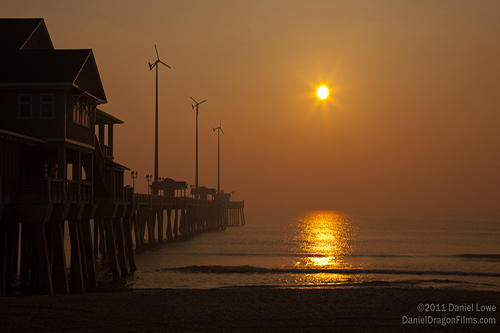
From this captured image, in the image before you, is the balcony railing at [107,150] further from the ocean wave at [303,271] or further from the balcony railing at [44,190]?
the balcony railing at [44,190]

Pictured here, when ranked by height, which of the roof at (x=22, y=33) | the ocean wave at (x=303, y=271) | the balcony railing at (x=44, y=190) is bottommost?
the ocean wave at (x=303, y=271)

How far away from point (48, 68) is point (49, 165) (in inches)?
206

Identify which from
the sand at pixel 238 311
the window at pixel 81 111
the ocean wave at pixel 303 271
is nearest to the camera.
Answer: the sand at pixel 238 311

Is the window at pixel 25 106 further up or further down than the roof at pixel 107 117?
further down

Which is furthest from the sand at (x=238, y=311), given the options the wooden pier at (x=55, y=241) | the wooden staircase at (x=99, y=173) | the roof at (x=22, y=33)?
the roof at (x=22, y=33)

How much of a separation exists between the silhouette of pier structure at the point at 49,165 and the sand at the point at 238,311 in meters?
3.11

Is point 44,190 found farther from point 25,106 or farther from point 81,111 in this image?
point 81,111

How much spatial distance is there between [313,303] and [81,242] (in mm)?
11201

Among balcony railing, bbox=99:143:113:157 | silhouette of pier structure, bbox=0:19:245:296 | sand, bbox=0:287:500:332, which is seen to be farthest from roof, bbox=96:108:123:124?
sand, bbox=0:287:500:332

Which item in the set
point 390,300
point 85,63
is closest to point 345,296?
point 390,300

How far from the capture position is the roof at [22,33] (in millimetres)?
25328

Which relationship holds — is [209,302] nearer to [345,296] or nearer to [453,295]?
[345,296]

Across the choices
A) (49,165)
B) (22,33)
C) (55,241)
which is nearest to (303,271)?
(49,165)

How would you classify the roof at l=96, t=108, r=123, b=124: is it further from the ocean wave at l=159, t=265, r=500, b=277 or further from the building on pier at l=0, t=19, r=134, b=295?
the ocean wave at l=159, t=265, r=500, b=277
